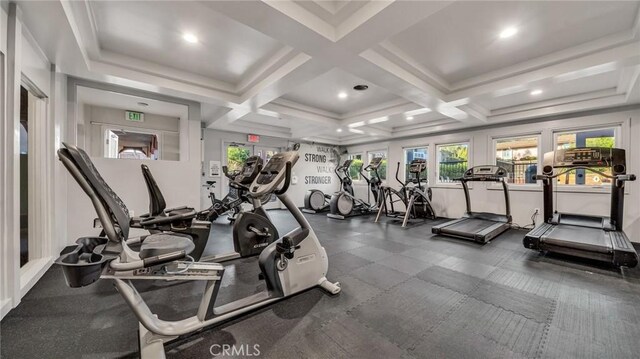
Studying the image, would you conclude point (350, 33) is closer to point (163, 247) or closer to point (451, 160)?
point (163, 247)

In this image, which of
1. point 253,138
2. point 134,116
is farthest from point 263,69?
point 253,138

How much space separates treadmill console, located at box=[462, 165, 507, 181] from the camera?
4.87m

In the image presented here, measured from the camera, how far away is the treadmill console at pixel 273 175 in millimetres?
1956

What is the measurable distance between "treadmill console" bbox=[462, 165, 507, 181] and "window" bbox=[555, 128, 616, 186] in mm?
1363

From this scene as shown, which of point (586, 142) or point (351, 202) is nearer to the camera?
point (586, 142)

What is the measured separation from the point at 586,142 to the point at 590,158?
63.4 inches

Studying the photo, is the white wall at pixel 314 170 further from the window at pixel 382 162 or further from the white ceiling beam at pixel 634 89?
the white ceiling beam at pixel 634 89

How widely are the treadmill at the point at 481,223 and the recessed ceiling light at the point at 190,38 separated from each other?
15.8ft

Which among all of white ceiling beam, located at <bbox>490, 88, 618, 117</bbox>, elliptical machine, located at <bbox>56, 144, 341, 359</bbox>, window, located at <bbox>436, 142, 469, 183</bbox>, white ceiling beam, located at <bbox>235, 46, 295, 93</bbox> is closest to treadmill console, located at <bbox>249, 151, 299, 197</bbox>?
elliptical machine, located at <bbox>56, 144, 341, 359</bbox>

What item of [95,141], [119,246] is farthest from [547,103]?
[95,141]

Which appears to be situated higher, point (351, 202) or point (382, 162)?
point (382, 162)

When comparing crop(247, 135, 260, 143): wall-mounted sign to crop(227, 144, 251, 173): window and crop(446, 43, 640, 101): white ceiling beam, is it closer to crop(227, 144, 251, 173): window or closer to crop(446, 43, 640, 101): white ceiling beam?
crop(227, 144, 251, 173): window

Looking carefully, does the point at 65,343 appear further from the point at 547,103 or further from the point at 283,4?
the point at 547,103

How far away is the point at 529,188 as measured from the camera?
17.5ft
